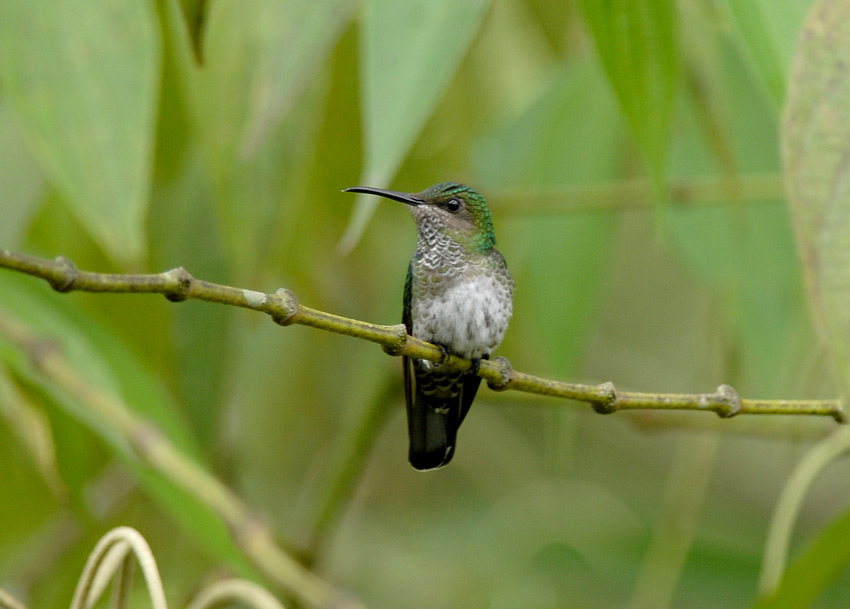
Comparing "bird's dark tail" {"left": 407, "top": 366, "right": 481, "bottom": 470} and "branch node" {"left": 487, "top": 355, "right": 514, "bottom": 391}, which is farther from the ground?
"branch node" {"left": 487, "top": 355, "right": 514, "bottom": 391}

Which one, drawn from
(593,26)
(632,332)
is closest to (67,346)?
(593,26)

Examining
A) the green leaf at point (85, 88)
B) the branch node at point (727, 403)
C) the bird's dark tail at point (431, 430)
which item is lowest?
the bird's dark tail at point (431, 430)

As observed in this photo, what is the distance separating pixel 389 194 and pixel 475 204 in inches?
19.2

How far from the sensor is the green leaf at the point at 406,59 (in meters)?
1.43

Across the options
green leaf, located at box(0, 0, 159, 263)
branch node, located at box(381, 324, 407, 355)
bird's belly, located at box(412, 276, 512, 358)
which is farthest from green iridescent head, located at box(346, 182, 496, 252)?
branch node, located at box(381, 324, 407, 355)

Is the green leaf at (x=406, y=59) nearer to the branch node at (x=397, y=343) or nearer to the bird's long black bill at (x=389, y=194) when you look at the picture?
the bird's long black bill at (x=389, y=194)

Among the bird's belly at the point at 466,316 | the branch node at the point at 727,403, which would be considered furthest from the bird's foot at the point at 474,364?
the branch node at the point at 727,403

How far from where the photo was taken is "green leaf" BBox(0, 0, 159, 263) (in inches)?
56.7

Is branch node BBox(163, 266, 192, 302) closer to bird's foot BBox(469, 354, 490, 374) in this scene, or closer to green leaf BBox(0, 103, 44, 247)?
bird's foot BBox(469, 354, 490, 374)

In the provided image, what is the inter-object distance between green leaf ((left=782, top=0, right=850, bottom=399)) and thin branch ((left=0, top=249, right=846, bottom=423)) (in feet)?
1.35

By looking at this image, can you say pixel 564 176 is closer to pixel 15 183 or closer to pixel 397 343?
pixel 15 183

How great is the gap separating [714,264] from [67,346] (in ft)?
5.28

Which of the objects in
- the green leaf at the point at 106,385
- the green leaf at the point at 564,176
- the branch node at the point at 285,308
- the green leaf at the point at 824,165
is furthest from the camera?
the green leaf at the point at 564,176

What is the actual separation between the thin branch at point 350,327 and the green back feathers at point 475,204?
0.62 meters
